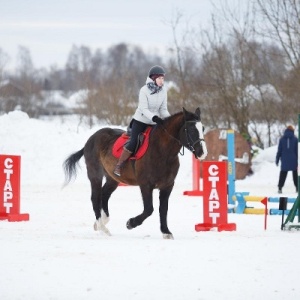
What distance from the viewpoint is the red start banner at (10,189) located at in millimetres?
14809

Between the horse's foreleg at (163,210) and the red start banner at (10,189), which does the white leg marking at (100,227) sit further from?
the red start banner at (10,189)

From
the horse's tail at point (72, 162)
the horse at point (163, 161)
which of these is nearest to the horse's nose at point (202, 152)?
the horse at point (163, 161)

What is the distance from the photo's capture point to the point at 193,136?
39.0ft

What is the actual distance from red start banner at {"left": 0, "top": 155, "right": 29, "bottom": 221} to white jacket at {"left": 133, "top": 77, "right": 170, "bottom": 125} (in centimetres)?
339

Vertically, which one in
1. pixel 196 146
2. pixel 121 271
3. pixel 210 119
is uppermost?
pixel 210 119

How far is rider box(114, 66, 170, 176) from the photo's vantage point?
40.2ft

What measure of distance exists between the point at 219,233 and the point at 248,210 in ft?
10.9

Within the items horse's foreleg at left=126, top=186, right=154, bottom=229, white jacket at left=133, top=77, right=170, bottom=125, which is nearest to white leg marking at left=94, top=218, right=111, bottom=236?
horse's foreleg at left=126, top=186, right=154, bottom=229

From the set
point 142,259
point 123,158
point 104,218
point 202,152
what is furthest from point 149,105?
point 142,259

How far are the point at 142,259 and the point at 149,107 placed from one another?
3.23 m

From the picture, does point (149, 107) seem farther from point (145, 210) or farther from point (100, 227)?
point (100, 227)

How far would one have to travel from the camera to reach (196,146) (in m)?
11.8

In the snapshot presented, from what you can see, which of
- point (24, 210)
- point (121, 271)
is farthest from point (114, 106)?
point (121, 271)

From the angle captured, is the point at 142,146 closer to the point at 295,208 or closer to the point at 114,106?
the point at 295,208
